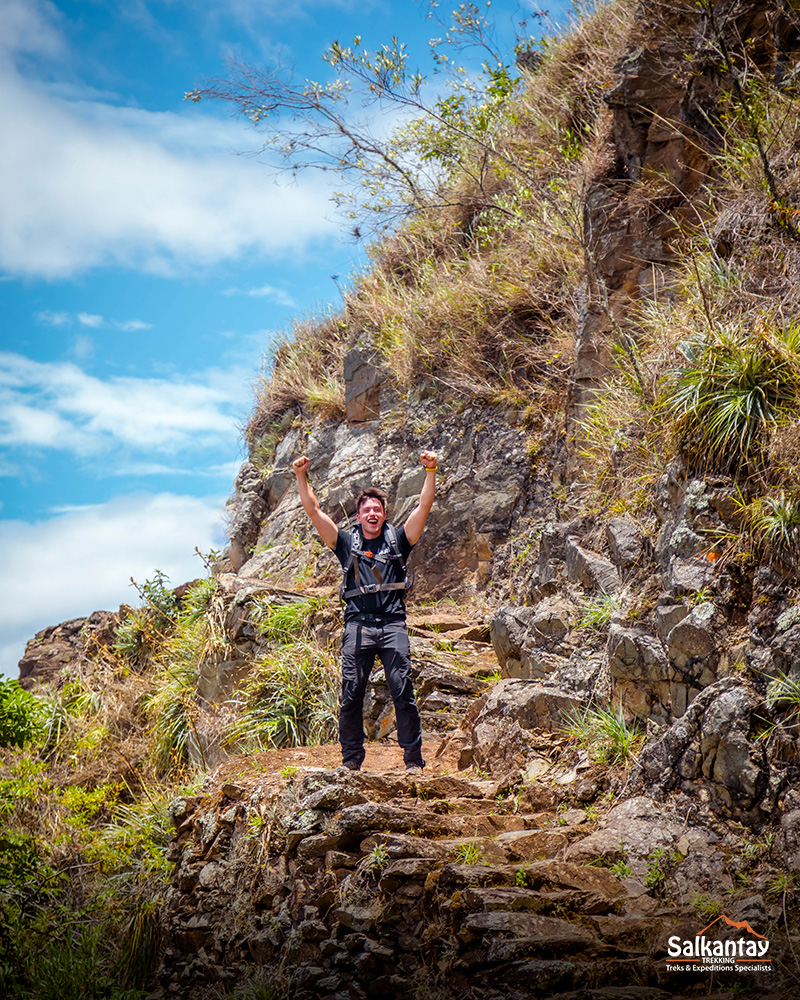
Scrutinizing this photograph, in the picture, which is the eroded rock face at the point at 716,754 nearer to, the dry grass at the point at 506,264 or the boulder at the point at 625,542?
the boulder at the point at 625,542

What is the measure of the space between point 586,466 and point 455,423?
3.27 meters

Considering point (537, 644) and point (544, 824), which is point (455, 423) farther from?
point (544, 824)

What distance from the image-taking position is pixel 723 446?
235 inches

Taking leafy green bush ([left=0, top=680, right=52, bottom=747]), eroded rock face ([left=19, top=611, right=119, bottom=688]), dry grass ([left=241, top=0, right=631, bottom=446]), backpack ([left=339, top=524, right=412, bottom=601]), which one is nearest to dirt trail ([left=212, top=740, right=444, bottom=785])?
backpack ([left=339, top=524, right=412, bottom=601])

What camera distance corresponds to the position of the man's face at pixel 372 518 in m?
6.93

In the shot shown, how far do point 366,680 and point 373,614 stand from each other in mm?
539

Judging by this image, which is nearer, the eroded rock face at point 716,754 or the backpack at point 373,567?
the eroded rock face at point 716,754

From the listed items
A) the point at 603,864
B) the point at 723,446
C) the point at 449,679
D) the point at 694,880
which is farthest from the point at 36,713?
the point at 723,446

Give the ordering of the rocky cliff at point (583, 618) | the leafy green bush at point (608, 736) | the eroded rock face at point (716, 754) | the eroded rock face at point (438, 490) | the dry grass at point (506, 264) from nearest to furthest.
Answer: the rocky cliff at point (583, 618) < the eroded rock face at point (716, 754) < the leafy green bush at point (608, 736) < the eroded rock face at point (438, 490) < the dry grass at point (506, 264)

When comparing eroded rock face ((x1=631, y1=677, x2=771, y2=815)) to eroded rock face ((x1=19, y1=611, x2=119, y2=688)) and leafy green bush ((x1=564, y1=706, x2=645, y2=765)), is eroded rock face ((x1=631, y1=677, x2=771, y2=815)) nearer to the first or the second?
leafy green bush ((x1=564, y1=706, x2=645, y2=765))

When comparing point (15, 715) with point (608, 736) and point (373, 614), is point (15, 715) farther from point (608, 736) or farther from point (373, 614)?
point (608, 736)

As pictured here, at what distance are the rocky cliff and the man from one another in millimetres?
495

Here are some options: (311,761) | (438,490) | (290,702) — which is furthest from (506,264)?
(311,761)

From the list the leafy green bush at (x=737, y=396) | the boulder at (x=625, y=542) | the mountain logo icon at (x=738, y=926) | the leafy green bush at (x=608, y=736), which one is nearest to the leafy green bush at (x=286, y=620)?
the boulder at (x=625, y=542)
